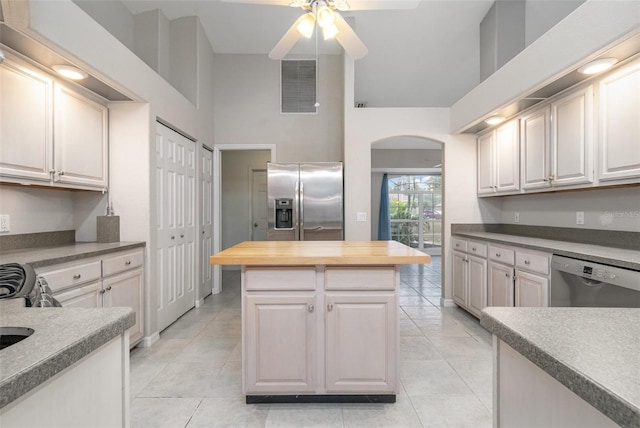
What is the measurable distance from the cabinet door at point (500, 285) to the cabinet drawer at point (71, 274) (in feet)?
10.9

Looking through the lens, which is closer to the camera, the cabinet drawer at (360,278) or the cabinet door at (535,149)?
the cabinet drawer at (360,278)

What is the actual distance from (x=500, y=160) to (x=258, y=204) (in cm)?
448

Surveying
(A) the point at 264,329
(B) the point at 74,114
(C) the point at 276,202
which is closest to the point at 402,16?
(C) the point at 276,202

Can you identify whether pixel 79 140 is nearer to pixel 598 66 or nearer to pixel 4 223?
pixel 4 223

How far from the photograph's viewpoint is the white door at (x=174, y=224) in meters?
3.09

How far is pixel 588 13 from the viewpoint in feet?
6.48

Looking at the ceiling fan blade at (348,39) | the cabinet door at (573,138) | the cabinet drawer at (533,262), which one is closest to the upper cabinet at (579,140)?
the cabinet door at (573,138)

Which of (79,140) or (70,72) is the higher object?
(70,72)

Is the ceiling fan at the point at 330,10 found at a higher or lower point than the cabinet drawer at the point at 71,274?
higher

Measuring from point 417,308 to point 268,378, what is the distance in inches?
101

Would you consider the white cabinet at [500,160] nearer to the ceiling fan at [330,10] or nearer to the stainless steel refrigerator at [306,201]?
the stainless steel refrigerator at [306,201]

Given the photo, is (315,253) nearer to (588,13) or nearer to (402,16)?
(588,13)

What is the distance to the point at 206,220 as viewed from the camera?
4.37 m

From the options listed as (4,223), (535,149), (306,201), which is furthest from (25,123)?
(535,149)
